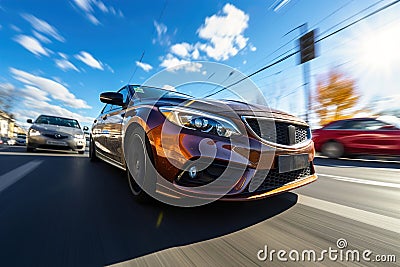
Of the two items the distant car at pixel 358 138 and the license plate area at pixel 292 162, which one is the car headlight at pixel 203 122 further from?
the distant car at pixel 358 138

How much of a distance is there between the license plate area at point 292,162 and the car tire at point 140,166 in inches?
44.3

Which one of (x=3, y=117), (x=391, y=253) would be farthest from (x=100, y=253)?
(x=3, y=117)

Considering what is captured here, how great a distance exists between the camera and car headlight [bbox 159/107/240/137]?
5.73ft

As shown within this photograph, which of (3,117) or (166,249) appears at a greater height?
(3,117)

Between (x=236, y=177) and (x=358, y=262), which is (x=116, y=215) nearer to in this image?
(x=236, y=177)

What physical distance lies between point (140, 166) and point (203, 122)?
0.87 metres

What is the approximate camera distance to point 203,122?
1772 millimetres

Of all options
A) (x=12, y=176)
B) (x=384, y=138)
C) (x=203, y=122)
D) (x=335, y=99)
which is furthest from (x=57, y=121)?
(x=335, y=99)

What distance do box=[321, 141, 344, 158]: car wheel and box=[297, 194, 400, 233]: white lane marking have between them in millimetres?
5427

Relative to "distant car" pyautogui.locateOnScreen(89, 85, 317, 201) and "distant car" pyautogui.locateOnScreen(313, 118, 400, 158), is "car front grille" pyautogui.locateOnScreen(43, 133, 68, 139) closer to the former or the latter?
"distant car" pyautogui.locateOnScreen(89, 85, 317, 201)

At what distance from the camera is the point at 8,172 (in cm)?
349

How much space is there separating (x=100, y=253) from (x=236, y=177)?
1.06 m

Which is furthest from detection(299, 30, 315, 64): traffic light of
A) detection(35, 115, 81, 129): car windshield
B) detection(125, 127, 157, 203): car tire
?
detection(35, 115, 81, 129): car windshield

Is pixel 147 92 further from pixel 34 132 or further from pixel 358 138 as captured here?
pixel 358 138
